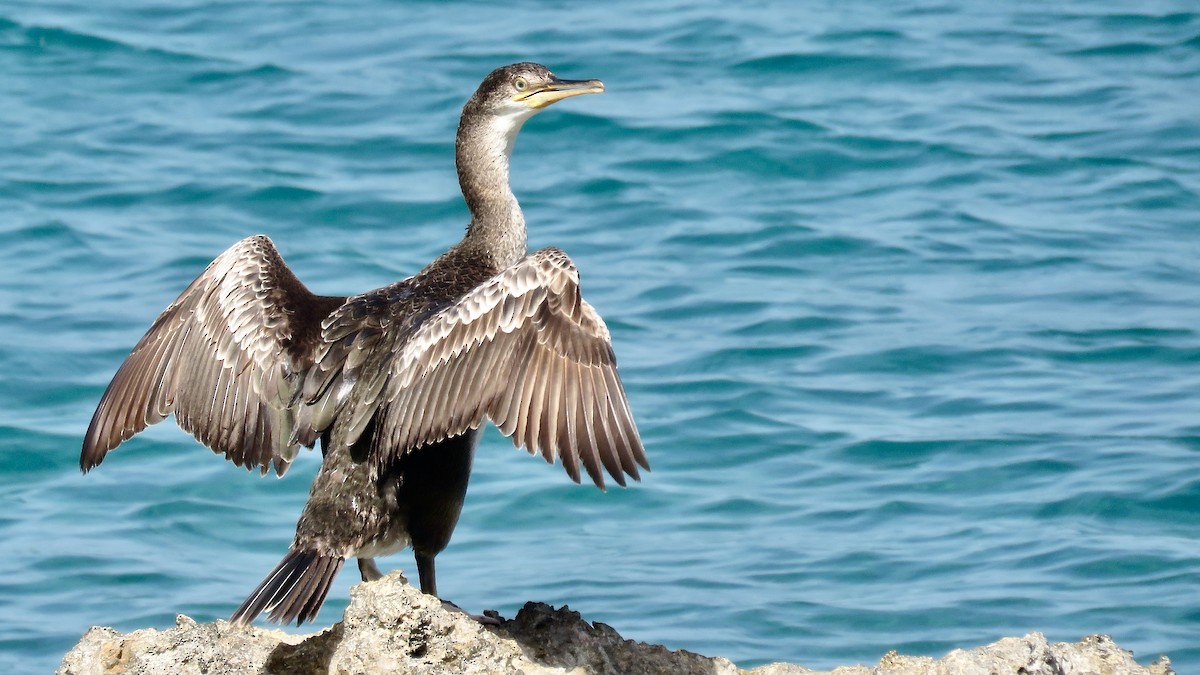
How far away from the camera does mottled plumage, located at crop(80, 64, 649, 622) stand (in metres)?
4.93

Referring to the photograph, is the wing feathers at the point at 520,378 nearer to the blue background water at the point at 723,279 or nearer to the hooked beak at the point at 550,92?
A: the hooked beak at the point at 550,92

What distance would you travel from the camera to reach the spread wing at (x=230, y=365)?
5.65 m

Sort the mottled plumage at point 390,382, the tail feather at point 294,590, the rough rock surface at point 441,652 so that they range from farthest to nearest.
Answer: the mottled plumage at point 390,382 → the tail feather at point 294,590 → the rough rock surface at point 441,652

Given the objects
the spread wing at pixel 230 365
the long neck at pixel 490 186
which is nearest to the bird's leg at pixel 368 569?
the spread wing at pixel 230 365

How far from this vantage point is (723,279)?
11.2m

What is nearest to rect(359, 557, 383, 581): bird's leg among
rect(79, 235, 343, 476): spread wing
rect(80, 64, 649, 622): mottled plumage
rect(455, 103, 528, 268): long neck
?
rect(80, 64, 649, 622): mottled plumage

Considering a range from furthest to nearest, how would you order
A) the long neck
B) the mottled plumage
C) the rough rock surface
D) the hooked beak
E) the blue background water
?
the blue background water < the hooked beak < the long neck < the mottled plumage < the rough rock surface

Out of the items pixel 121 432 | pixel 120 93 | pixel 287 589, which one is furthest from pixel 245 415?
pixel 120 93

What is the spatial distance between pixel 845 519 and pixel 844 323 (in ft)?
7.30

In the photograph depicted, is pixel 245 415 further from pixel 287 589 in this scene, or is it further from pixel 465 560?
pixel 465 560

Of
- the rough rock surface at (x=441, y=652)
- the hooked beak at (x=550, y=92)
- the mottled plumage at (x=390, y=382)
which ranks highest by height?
the hooked beak at (x=550, y=92)

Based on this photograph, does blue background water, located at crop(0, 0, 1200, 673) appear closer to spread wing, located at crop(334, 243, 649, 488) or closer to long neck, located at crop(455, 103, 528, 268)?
long neck, located at crop(455, 103, 528, 268)

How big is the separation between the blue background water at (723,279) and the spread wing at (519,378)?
8.57 feet

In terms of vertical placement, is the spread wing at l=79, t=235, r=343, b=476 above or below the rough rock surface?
above
